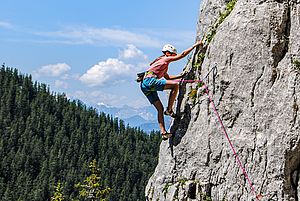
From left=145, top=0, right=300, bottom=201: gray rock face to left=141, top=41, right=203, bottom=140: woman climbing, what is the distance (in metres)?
0.63

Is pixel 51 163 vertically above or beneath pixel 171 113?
above

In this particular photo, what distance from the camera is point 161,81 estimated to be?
13.6 metres

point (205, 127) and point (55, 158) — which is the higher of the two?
point (55, 158)

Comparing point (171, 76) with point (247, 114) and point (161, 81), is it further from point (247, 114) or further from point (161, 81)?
point (247, 114)

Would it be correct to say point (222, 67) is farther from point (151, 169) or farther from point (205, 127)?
point (151, 169)

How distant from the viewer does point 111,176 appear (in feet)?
597

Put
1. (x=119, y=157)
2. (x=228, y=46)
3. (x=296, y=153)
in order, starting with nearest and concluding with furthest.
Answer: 1. (x=296, y=153)
2. (x=228, y=46)
3. (x=119, y=157)

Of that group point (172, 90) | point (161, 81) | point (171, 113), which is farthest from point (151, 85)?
point (171, 113)

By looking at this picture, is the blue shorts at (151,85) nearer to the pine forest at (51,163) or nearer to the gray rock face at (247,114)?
the gray rock face at (247,114)

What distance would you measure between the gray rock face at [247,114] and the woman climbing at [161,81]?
0.63 metres

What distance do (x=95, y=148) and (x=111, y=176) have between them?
21644 mm

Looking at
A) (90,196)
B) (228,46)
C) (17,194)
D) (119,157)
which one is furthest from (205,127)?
(119,157)

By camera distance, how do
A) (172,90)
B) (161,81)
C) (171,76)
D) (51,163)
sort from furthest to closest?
(51,163), (171,76), (172,90), (161,81)

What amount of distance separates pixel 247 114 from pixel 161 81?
3.05 meters
